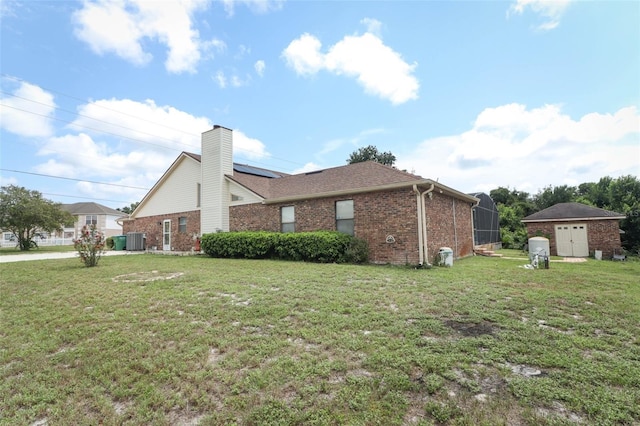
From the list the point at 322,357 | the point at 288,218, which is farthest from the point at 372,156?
the point at 322,357

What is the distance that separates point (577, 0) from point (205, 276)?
13.6 m

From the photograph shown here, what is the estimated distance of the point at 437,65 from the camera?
11711 mm

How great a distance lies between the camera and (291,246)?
447 inches

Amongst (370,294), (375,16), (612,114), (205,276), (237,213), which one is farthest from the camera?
(237,213)

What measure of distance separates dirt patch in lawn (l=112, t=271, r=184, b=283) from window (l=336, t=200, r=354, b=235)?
5862mm

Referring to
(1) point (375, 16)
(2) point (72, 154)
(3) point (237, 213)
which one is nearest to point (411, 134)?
(1) point (375, 16)

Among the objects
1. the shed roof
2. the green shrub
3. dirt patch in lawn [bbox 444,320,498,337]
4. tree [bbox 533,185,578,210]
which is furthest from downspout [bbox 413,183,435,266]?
tree [bbox 533,185,578,210]

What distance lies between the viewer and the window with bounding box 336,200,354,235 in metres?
11.3

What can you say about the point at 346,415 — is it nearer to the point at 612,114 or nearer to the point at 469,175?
the point at 612,114

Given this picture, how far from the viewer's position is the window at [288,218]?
1296 cm

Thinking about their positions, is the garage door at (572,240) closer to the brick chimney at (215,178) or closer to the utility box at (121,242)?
the brick chimney at (215,178)

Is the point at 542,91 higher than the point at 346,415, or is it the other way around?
the point at 542,91

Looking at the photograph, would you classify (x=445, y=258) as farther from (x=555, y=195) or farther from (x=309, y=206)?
(x=555, y=195)

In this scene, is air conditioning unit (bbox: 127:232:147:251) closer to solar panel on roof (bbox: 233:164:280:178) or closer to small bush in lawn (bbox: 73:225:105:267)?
solar panel on roof (bbox: 233:164:280:178)
